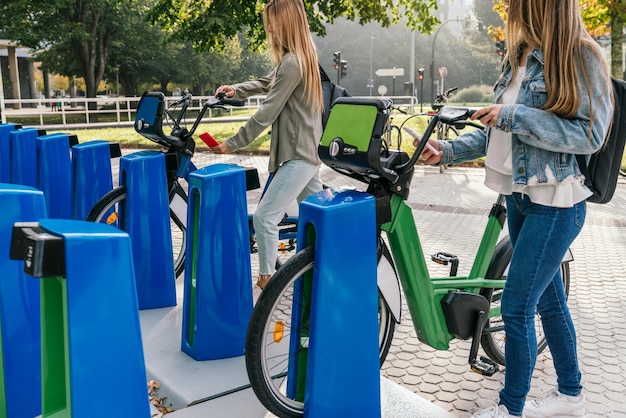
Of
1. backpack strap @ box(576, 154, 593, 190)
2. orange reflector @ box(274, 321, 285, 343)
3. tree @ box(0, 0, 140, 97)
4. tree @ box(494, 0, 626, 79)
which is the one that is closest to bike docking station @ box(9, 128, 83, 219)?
orange reflector @ box(274, 321, 285, 343)

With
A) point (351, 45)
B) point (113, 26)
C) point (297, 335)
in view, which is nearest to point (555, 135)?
point (297, 335)

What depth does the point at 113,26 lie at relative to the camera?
3475 centimetres

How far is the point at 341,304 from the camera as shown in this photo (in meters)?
2.54

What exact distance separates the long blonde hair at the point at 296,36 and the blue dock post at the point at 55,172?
2175 mm

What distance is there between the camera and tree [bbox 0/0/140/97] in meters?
29.3

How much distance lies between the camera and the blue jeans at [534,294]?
252 centimetres

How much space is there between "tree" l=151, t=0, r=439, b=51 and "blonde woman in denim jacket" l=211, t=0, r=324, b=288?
30.4ft

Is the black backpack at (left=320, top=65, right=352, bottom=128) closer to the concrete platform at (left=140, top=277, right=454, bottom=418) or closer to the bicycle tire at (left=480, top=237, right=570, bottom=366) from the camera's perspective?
the bicycle tire at (left=480, top=237, right=570, bottom=366)

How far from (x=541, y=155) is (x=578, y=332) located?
2170 mm

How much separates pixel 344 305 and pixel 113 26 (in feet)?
116

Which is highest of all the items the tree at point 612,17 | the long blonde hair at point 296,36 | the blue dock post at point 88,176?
the tree at point 612,17

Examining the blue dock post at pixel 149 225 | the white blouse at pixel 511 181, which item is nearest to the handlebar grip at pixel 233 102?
the blue dock post at pixel 149 225

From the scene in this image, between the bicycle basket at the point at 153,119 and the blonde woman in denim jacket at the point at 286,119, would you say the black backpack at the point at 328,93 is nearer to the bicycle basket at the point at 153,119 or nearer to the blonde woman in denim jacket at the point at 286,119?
the blonde woman in denim jacket at the point at 286,119

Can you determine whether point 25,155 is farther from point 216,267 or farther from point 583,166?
point 583,166
